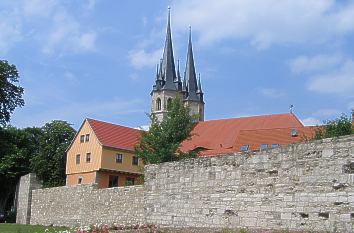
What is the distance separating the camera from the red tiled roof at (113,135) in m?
51.0

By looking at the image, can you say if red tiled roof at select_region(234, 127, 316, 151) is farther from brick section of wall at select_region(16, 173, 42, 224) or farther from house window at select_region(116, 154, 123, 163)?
brick section of wall at select_region(16, 173, 42, 224)

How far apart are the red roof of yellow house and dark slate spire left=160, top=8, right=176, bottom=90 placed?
1486 inches

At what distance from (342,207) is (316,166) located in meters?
1.40

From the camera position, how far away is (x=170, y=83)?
311 feet

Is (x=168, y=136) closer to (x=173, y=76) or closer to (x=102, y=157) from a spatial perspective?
(x=102, y=157)

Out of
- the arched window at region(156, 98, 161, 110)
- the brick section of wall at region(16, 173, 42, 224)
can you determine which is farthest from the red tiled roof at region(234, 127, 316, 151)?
the arched window at region(156, 98, 161, 110)

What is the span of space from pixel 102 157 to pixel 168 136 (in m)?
17.1

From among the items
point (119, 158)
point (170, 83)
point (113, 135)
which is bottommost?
point (119, 158)

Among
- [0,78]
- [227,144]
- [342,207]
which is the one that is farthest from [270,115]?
[342,207]

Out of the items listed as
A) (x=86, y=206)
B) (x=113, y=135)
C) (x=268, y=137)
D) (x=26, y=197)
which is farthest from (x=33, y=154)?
(x=86, y=206)

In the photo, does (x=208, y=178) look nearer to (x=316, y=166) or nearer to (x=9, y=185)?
(x=316, y=166)

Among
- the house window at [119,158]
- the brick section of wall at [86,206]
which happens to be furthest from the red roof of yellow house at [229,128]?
the brick section of wall at [86,206]

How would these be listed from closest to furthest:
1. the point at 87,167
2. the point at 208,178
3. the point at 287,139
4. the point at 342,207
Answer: the point at 342,207
the point at 208,178
the point at 287,139
the point at 87,167

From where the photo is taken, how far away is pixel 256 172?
1606cm
